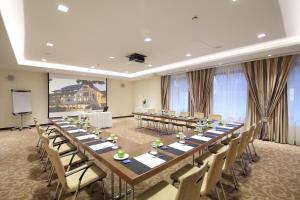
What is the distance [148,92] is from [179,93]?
264 centimetres

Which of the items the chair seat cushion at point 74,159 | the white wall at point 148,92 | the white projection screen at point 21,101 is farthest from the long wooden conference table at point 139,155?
the white wall at point 148,92

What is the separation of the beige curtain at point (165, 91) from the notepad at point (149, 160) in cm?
657

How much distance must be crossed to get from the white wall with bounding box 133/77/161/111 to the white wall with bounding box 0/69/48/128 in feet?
17.9

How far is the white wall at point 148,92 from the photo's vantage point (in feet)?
30.1

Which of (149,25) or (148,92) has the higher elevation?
(149,25)

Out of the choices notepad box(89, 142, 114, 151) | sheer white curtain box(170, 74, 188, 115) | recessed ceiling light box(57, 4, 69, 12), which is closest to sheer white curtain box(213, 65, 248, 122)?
sheer white curtain box(170, 74, 188, 115)

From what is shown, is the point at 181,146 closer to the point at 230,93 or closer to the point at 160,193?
the point at 160,193

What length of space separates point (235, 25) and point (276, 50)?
2133mm

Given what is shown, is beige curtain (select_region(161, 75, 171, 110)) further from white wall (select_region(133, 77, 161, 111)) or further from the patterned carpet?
the patterned carpet

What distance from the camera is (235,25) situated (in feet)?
9.80

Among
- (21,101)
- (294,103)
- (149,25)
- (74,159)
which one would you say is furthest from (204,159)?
(21,101)

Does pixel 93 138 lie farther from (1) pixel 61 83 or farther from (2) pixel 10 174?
(1) pixel 61 83

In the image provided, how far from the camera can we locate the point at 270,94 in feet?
15.8

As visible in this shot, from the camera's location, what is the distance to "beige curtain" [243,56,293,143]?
15.2 ft
